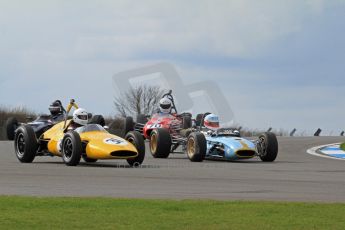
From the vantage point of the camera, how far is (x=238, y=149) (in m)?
24.5

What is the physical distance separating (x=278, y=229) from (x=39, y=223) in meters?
2.61

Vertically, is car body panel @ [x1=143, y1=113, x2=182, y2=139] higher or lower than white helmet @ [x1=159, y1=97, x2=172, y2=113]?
lower

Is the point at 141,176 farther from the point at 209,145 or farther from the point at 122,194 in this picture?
the point at 209,145

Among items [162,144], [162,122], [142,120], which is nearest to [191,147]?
[162,144]

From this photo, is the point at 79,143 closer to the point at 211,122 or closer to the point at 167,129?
the point at 211,122

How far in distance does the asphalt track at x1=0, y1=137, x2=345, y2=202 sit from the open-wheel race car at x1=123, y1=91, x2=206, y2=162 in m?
1.47

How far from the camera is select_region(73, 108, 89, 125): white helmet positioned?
74.3 feet

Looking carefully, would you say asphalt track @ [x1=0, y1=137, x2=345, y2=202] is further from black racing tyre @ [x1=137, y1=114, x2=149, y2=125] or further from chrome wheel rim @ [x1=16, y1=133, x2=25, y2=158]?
black racing tyre @ [x1=137, y1=114, x2=149, y2=125]

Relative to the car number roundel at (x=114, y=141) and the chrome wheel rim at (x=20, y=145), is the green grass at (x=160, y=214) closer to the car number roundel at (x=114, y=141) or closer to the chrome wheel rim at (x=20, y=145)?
the car number roundel at (x=114, y=141)

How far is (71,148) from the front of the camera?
70.1 feet

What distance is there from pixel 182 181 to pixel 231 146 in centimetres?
855

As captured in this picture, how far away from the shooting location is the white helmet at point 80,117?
2266 cm

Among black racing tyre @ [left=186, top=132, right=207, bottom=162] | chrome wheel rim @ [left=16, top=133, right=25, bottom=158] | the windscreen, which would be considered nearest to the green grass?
the windscreen

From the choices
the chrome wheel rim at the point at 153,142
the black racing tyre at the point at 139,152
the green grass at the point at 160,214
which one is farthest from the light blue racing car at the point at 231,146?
the green grass at the point at 160,214
